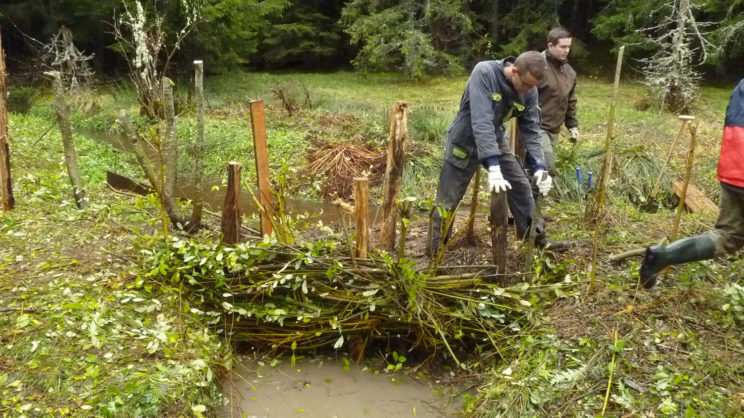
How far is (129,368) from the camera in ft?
9.64

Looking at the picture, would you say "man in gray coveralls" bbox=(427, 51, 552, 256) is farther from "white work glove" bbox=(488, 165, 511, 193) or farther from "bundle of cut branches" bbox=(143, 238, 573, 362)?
"bundle of cut branches" bbox=(143, 238, 573, 362)

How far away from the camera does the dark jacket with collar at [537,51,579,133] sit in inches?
185

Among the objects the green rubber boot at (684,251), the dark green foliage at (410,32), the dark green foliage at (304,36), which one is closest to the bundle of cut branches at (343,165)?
the green rubber boot at (684,251)

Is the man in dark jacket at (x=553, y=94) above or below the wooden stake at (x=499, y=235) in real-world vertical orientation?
above

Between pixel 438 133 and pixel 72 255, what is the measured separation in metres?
6.12

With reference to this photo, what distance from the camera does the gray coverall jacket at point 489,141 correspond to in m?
3.60

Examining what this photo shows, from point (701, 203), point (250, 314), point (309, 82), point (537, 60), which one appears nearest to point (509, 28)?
point (309, 82)

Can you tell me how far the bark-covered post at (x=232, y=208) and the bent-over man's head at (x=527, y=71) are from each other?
6.47 feet

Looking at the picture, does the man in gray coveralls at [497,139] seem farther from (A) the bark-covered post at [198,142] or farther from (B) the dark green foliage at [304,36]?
(B) the dark green foliage at [304,36]

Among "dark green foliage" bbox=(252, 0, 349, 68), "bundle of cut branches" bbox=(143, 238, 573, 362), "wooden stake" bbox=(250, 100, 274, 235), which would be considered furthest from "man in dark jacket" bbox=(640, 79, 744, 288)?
"dark green foliage" bbox=(252, 0, 349, 68)

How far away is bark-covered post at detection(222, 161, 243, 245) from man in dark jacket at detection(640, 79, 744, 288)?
2.68 meters

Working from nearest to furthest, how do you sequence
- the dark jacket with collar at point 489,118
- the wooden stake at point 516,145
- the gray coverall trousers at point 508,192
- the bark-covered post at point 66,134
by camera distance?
1. the dark jacket with collar at point 489,118
2. the gray coverall trousers at point 508,192
3. the bark-covered post at point 66,134
4. the wooden stake at point 516,145

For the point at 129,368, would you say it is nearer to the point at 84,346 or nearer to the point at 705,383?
the point at 84,346

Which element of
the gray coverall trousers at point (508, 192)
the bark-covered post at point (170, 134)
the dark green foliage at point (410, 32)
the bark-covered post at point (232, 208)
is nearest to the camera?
the bark-covered post at point (232, 208)
